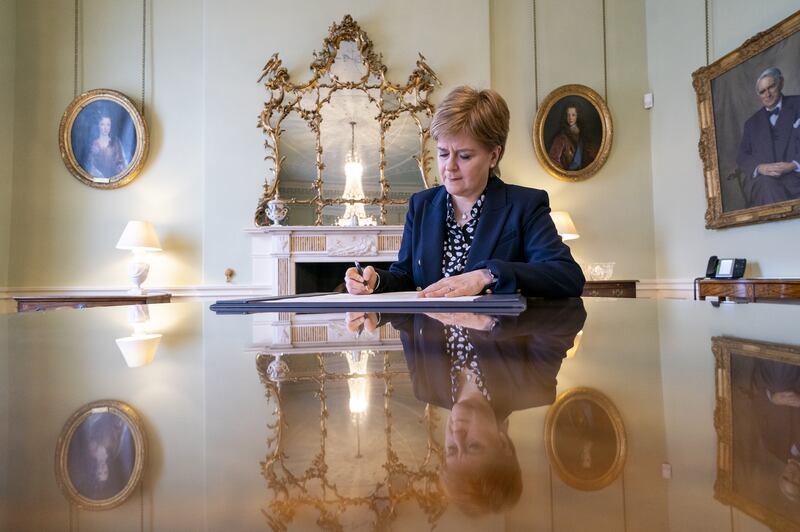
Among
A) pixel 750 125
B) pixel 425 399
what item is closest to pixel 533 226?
pixel 425 399

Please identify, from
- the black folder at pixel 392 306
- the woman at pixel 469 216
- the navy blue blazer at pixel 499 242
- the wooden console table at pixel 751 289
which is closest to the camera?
the black folder at pixel 392 306

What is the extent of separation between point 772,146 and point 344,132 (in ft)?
8.86

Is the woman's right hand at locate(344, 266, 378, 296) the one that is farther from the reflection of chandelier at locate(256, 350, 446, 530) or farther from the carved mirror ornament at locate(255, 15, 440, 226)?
the carved mirror ornament at locate(255, 15, 440, 226)

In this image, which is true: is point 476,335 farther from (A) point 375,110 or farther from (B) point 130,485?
(A) point 375,110

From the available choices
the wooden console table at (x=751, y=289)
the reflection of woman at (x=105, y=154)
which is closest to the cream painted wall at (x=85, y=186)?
the reflection of woman at (x=105, y=154)

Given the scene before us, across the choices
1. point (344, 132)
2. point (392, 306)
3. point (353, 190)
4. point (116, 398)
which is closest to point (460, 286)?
point (392, 306)

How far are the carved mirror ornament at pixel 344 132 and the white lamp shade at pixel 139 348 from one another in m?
3.05

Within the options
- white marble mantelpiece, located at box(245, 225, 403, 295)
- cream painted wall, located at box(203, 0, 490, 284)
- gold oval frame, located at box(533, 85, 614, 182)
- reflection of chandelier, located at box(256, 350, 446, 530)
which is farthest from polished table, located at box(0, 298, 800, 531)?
gold oval frame, located at box(533, 85, 614, 182)

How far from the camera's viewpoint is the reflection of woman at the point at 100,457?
4.7 inches

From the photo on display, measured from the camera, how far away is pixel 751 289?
2621 mm

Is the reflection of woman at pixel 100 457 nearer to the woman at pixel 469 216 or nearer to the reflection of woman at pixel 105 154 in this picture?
the woman at pixel 469 216

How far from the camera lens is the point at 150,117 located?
3.52 m

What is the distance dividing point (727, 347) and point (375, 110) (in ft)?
11.4

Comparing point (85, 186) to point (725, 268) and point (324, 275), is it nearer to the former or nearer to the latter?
point (324, 275)
